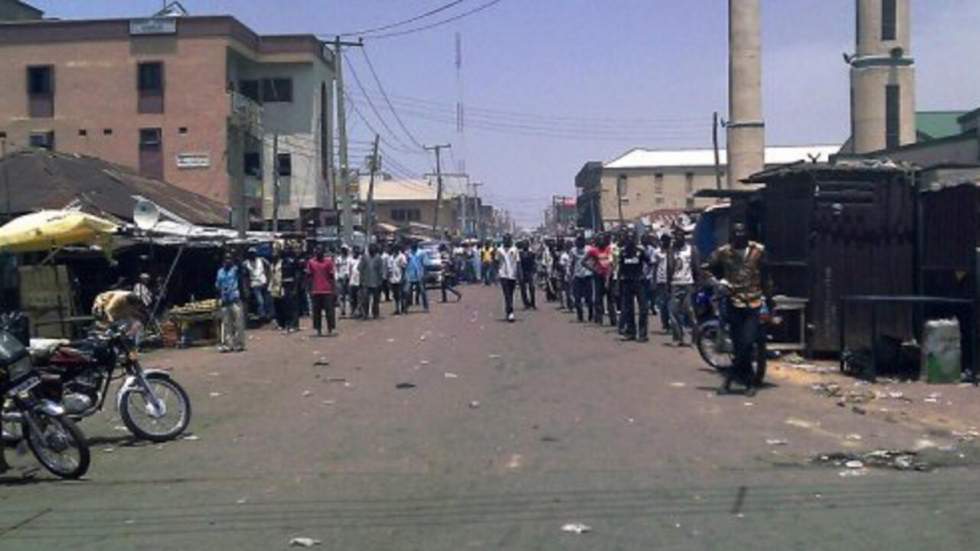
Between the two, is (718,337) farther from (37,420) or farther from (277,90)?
(277,90)

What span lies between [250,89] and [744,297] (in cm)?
4744

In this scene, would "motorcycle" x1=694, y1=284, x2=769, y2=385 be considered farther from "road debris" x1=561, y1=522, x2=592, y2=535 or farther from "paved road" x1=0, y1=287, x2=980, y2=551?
"road debris" x1=561, y1=522, x2=592, y2=535

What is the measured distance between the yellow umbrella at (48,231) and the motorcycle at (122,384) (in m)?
4.67

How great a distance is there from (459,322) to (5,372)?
17.7m

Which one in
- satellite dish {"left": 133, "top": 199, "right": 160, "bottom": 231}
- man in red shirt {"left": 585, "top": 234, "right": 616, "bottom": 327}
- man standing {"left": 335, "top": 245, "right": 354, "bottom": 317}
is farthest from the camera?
man standing {"left": 335, "top": 245, "right": 354, "bottom": 317}

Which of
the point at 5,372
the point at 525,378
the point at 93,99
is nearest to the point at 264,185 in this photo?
the point at 93,99

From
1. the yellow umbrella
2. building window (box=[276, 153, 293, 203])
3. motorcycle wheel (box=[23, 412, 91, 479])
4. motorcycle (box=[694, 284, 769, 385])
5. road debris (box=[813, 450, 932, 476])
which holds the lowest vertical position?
road debris (box=[813, 450, 932, 476])

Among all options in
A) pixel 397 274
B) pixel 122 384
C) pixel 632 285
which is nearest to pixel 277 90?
pixel 397 274

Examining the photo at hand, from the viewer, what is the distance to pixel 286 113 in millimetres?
58344

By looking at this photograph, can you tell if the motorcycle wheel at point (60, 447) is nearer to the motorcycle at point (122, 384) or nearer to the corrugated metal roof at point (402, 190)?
the motorcycle at point (122, 384)

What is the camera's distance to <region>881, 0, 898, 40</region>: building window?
45188mm

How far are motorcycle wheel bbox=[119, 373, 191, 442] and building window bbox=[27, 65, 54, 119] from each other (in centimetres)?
4391

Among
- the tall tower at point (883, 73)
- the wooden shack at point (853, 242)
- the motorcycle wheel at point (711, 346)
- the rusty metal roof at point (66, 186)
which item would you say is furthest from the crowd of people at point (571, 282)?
the tall tower at point (883, 73)

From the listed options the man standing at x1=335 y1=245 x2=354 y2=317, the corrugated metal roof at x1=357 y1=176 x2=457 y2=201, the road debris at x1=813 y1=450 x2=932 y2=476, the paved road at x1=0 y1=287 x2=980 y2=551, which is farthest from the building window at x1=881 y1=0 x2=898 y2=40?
the corrugated metal roof at x1=357 y1=176 x2=457 y2=201
